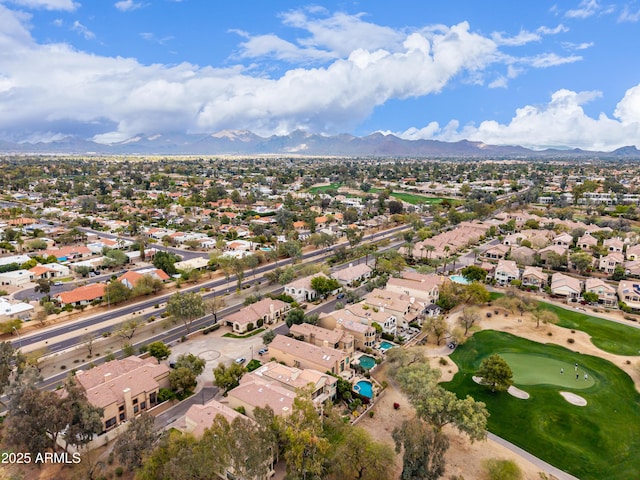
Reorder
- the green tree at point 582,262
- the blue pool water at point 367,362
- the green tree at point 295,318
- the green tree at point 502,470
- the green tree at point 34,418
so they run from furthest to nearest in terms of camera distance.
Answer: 1. the green tree at point 582,262
2. the green tree at point 295,318
3. the blue pool water at point 367,362
4. the green tree at point 502,470
5. the green tree at point 34,418

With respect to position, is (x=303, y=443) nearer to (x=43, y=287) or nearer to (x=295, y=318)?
(x=295, y=318)

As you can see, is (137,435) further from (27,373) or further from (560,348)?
(560,348)

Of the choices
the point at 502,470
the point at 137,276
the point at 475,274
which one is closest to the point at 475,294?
the point at 475,274

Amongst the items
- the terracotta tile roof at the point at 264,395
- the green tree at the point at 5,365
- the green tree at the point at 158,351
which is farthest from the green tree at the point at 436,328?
the green tree at the point at 5,365

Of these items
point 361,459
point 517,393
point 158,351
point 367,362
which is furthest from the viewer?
point 367,362

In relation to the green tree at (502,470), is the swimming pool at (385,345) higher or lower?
lower

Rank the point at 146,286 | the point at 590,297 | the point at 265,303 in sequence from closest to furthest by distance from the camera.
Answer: the point at 265,303, the point at 590,297, the point at 146,286

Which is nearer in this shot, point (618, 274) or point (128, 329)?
point (128, 329)

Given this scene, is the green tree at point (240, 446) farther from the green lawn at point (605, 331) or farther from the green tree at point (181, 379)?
the green lawn at point (605, 331)
